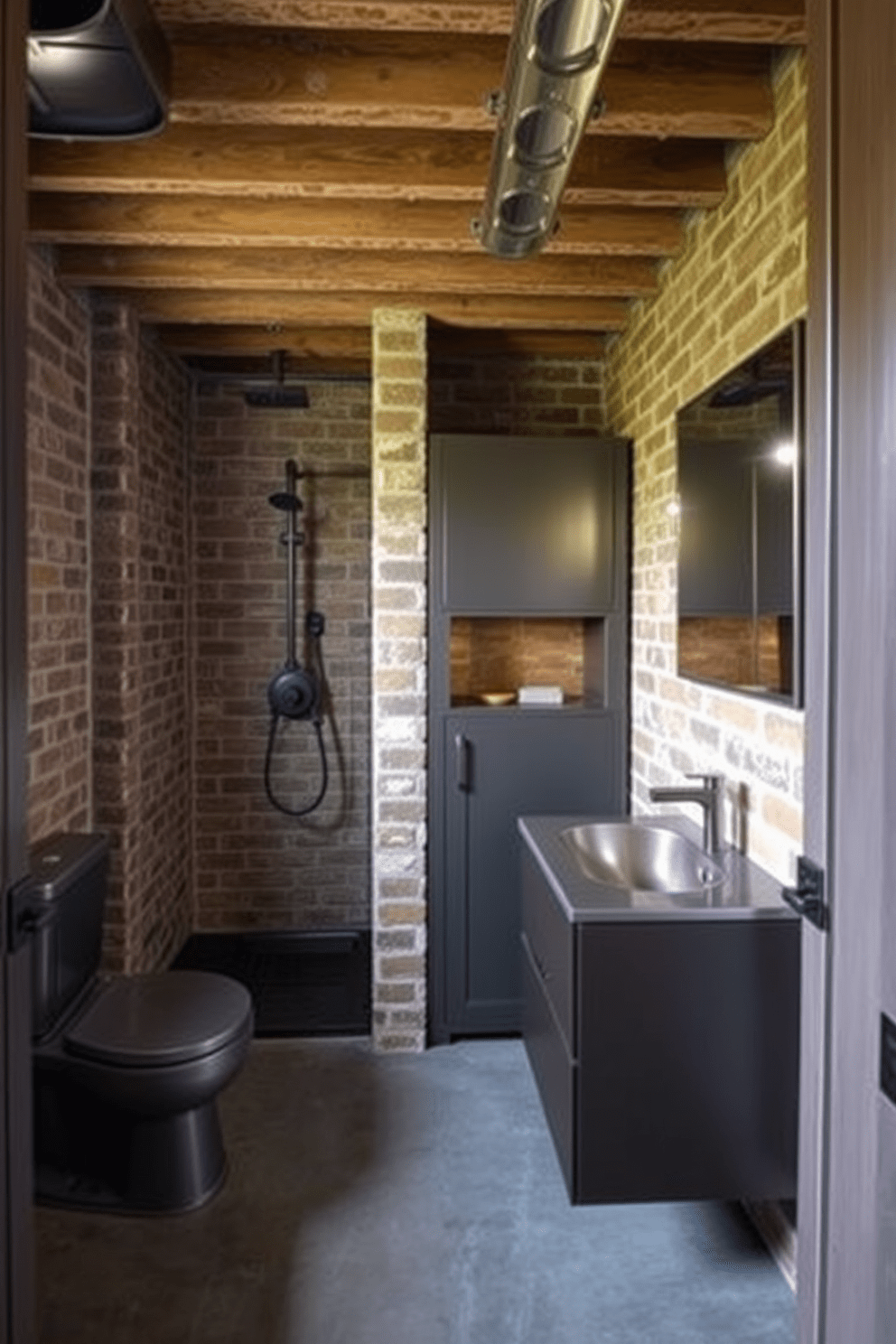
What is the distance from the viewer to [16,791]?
42.7 inches

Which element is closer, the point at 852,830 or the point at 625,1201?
the point at 852,830

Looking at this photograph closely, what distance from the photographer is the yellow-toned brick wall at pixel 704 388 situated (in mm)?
1847

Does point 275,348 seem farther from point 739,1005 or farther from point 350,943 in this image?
point 739,1005

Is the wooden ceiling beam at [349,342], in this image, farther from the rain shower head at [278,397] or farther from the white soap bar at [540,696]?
the white soap bar at [540,696]

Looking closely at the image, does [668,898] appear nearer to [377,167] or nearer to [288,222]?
[377,167]

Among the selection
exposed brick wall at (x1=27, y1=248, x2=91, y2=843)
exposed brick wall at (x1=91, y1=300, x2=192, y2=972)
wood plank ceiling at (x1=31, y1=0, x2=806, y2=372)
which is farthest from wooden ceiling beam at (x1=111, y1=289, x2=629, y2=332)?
exposed brick wall at (x1=27, y1=248, x2=91, y2=843)

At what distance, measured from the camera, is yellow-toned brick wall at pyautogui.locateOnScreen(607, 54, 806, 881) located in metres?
1.85

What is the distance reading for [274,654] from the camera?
12.7 feet

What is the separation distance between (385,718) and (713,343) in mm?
1460

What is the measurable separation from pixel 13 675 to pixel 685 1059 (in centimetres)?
145

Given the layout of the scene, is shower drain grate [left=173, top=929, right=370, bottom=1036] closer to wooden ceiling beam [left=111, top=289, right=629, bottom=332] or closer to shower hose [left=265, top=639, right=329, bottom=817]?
shower hose [left=265, top=639, right=329, bottom=817]

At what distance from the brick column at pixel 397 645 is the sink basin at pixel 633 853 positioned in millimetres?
694

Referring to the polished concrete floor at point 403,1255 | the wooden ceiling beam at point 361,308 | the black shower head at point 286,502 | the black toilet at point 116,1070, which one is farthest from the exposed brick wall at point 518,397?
the polished concrete floor at point 403,1255

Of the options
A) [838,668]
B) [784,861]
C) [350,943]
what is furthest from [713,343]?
[350,943]
